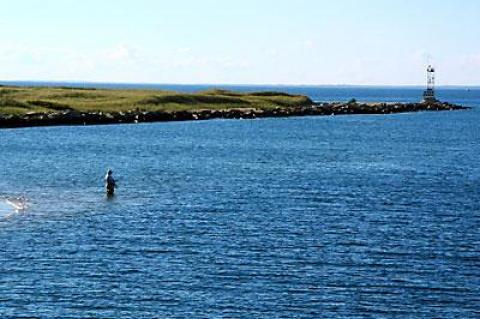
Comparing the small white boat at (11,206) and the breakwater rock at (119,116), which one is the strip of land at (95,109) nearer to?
the breakwater rock at (119,116)

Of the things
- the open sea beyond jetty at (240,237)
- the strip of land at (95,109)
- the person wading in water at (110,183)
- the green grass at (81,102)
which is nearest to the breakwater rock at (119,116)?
the strip of land at (95,109)

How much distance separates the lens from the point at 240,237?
2015 inches

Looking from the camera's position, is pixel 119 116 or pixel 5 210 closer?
pixel 5 210

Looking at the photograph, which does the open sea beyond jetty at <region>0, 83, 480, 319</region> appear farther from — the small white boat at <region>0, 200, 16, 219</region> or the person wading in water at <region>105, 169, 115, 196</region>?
the person wading in water at <region>105, 169, 115, 196</region>

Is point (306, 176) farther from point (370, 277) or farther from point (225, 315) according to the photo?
point (225, 315)

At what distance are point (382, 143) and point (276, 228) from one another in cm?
7871

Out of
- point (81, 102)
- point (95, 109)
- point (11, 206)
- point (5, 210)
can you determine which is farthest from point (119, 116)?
point (5, 210)

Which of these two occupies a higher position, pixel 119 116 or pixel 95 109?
pixel 95 109

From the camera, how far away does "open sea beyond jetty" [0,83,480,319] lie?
38.3 metres

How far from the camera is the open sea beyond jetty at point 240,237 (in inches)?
1508

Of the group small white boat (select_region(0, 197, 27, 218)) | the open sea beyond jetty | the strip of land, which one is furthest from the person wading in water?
the strip of land

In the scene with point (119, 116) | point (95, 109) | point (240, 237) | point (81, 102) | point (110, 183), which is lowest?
point (240, 237)

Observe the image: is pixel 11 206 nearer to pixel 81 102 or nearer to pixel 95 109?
pixel 95 109

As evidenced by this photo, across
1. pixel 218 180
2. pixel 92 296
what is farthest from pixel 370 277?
pixel 218 180
